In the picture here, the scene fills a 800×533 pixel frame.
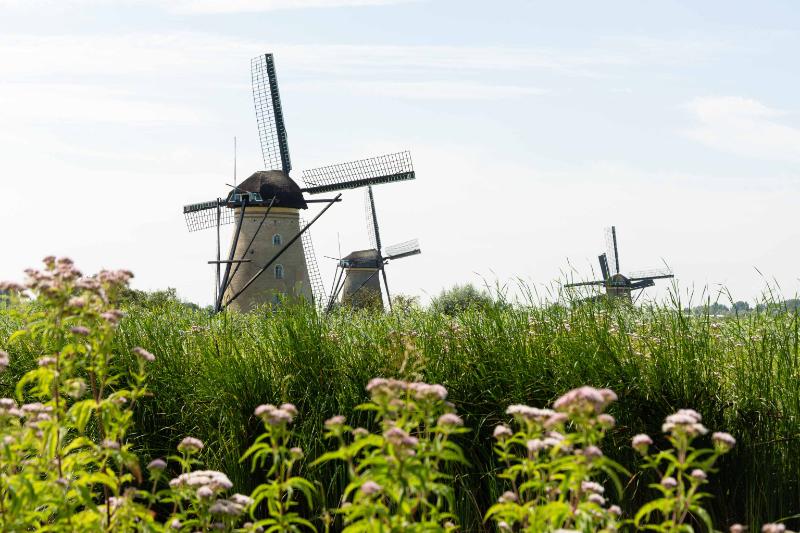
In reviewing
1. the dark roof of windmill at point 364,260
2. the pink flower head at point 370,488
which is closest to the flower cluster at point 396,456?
the pink flower head at point 370,488

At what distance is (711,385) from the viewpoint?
24.2 feet

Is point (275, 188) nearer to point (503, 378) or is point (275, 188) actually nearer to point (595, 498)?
point (503, 378)

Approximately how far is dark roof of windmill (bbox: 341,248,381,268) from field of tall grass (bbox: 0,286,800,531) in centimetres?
3562

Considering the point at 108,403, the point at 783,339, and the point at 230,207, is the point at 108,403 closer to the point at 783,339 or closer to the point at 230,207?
the point at 783,339

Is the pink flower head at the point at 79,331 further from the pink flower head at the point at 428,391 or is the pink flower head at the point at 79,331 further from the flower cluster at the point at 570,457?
the flower cluster at the point at 570,457

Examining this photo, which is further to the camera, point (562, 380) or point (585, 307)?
point (585, 307)

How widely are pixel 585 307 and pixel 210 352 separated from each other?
3.54m

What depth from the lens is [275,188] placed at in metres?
32.1

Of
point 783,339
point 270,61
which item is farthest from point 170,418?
point 270,61

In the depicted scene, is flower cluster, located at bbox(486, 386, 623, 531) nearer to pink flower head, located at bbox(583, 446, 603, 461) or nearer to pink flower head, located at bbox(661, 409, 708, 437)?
pink flower head, located at bbox(583, 446, 603, 461)

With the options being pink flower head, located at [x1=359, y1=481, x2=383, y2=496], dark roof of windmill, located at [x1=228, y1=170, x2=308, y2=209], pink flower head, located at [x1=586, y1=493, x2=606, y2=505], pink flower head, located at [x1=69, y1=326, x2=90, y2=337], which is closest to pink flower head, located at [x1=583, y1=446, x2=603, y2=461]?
pink flower head, located at [x1=586, y1=493, x2=606, y2=505]

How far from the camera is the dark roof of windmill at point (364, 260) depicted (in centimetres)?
4497

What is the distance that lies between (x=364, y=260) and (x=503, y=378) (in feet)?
124

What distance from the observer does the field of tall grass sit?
23.2 ft
